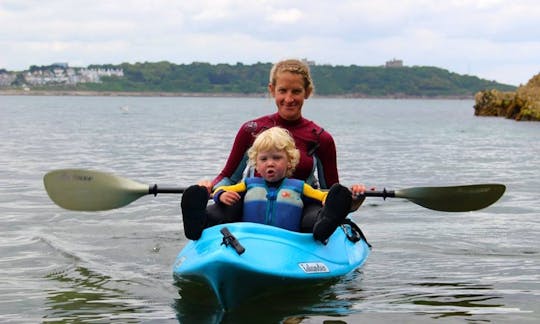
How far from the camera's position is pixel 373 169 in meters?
20.9

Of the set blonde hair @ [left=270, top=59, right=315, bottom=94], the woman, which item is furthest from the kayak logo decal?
blonde hair @ [left=270, top=59, right=315, bottom=94]

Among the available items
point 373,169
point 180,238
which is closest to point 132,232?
point 180,238

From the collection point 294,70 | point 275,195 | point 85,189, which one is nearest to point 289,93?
point 294,70

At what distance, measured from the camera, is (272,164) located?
711 cm

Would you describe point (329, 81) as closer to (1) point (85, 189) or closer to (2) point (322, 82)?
(2) point (322, 82)

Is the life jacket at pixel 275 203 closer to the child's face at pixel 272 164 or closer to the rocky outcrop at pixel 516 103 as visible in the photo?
the child's face at pixel 272 164

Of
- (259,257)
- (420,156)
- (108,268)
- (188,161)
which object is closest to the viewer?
(259,257)

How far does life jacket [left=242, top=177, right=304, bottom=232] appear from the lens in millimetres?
7184

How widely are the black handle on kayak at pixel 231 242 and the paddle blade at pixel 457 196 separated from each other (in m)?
2.42

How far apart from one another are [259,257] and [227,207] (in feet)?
3.03

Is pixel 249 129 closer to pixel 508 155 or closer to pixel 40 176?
pixel 40 176

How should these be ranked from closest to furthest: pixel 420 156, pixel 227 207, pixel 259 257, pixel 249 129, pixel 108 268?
pixel 259 257
pixel 227 207
pixel 249 129
pixel 108 268
pixel 420 156

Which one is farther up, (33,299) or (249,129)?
(249,129)

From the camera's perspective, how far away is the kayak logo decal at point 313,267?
688 cm
